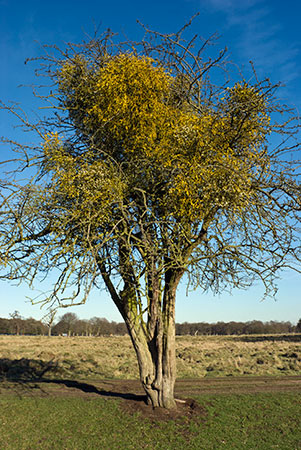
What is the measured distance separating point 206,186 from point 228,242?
182cm

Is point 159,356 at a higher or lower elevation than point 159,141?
lower

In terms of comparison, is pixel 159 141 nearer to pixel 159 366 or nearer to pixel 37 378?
pixel 159 366

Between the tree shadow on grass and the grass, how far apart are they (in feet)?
3.71

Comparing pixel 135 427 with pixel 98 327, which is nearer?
pixel 135 427

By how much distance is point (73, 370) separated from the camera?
17.9 meters

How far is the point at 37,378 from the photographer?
15.6m

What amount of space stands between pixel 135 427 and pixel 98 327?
76196mm

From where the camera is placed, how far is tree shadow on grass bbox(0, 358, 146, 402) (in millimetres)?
11685

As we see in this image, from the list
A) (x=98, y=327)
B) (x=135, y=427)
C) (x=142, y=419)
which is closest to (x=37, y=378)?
(x=142, y=419)

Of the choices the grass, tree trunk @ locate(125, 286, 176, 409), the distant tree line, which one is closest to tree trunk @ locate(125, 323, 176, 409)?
tree trunk @ locate(125, 286, 176, 409)

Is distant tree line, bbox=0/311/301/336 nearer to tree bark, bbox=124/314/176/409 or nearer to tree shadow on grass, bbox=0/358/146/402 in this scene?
tree shadow on grass, bbox=0/358/146/402

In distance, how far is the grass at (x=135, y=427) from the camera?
7.79 metres

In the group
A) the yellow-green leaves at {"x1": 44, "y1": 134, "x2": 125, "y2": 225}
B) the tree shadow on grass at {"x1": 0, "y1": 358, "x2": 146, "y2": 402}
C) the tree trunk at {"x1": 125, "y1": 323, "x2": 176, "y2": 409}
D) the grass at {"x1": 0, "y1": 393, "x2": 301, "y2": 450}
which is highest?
the yellow-green leaves at {"x1": 44, "y1": 134, "x2": 125, "y2": 225}

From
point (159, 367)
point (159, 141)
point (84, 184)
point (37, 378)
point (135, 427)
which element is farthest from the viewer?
point (37, 378)
